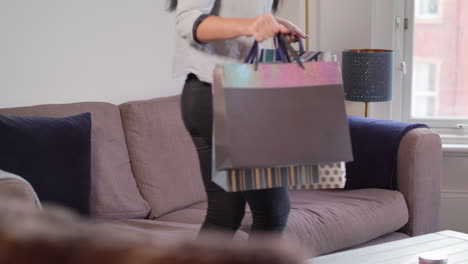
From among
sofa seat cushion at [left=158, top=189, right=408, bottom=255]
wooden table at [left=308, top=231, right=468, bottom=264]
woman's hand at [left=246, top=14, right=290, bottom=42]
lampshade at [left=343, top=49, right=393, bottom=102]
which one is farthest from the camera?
lampshade at [left=343, top=49, right=393, bottom=102]

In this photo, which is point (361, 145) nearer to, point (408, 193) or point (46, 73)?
point (408, 193)

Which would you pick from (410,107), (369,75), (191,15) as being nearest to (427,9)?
(410,107)

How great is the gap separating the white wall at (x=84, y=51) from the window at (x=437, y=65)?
4.32 ft

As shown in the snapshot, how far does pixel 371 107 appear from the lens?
3.64 m

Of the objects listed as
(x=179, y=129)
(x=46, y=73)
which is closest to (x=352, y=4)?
(x=179, y=129)

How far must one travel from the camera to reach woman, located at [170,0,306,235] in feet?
4.35

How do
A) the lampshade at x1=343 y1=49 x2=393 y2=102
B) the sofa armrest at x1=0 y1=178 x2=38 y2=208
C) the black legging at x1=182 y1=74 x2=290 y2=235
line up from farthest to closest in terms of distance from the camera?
the lampshade at x1=343 y1=49 x2=393 y2=102
the sofa armrest at x1=0 y1=178 x2=38 y2=208
the black legging at x1=182 y1=74 x2=290 y2=235

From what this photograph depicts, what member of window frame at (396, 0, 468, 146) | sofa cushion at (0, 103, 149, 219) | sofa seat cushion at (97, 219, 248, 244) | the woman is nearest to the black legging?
the woman

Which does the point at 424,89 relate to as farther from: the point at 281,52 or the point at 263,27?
the point at 263,27

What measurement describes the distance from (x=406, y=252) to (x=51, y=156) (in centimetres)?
117

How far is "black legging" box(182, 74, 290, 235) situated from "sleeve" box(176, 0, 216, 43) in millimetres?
102

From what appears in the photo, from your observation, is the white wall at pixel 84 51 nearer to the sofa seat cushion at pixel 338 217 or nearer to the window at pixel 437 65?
the sofa seat cushion at pixel 338 217

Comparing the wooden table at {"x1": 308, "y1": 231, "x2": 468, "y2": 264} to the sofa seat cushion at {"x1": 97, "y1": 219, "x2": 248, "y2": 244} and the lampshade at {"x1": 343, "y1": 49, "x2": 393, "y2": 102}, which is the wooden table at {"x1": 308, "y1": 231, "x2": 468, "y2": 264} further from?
the lampshade at {"x1": 343, "y1": 49, "x2": 393, "y2": 102}

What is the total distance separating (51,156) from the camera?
2174 mm
